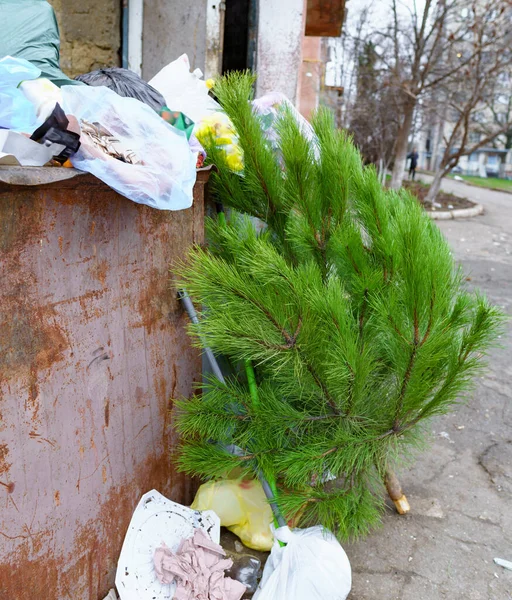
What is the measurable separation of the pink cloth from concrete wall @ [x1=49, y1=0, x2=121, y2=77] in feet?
10.4

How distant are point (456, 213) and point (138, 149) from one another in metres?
12.0

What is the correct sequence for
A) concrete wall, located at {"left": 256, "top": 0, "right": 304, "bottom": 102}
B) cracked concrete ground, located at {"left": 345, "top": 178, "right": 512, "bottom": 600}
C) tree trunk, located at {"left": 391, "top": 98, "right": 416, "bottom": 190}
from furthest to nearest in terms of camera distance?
tree trunk, located at {"left": 391, "top": 98, "right": 416, "bottom": 190} < concrete wall, located at {"left": 256, "top": 0, "right": 304, "bottom": 102} < cracked concrete ground, located at {"left": 345, "top": 178, "right": 512, "bottom": 600}

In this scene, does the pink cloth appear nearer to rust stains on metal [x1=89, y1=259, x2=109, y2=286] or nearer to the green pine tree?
the green pine tree

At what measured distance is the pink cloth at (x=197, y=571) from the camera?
1.71m

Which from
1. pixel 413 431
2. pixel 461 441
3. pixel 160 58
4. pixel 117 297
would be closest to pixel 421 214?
pixel 413 431

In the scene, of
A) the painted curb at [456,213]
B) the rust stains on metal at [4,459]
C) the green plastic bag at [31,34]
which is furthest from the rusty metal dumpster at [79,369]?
the painted curb at [456,213]

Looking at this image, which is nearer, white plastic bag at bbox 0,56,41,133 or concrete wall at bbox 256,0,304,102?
white plastic bag at bbox 0,56,41,133

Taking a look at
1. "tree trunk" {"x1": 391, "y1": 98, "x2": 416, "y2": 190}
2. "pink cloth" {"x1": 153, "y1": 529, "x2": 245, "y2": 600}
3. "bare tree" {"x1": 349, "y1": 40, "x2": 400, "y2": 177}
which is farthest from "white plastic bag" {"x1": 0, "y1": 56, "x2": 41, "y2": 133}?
"bare tree" {"x1": 349, "y1": 40, "x2": 400, "y2": 177}

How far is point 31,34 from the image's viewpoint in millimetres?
2199

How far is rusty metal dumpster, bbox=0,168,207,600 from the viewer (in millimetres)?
1335

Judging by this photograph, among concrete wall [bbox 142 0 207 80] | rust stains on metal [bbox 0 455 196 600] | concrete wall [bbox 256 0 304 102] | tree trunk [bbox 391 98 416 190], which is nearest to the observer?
rust stains on metal [bbox 0 455 196 600]

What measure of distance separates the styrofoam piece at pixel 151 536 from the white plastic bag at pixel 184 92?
1.40 meters

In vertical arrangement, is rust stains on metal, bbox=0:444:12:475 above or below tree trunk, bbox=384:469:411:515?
above

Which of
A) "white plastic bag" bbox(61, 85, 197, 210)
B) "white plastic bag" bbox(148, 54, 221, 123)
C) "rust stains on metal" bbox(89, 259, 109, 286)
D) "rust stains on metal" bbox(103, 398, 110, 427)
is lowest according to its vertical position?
"rust stains on metal" bbox(103, 398, 110, 427)
